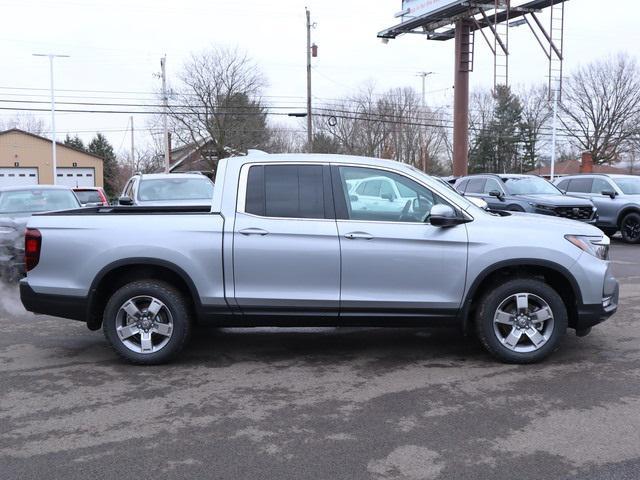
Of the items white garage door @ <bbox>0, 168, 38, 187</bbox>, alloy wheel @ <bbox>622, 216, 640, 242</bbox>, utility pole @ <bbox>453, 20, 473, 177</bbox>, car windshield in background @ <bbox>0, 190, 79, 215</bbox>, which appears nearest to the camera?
car windshield in background @ <bbox>0, 190, 79, 215</bbox>

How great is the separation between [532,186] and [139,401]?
42.5ft

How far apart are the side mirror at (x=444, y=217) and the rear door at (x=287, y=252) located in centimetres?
85

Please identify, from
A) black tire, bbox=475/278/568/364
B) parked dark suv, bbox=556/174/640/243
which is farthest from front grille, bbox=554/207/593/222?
black tire, bbox=475/278/568/364

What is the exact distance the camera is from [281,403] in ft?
15.0

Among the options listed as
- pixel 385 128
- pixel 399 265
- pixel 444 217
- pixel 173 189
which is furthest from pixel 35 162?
pixel 444 217

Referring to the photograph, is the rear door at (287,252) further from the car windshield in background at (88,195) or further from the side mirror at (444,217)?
the car windshield in background at (88,195)

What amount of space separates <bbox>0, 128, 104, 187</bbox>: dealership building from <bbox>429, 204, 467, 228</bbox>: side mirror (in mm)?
49988

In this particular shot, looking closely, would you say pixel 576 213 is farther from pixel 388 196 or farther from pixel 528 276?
pixel 388 196

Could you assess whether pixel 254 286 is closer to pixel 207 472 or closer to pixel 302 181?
pixel 302 181

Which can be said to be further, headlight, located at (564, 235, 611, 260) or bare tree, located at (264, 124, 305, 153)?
bare tree, located at (264, 124, 305, 153)

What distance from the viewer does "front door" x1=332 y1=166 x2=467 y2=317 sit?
5223 millimetres

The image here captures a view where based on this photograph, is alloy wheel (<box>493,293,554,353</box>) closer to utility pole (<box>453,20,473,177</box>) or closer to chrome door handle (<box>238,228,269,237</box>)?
chrome door handle (<box>238,228,269,237</box>)

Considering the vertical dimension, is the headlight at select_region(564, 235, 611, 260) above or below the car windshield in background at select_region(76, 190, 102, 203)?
below

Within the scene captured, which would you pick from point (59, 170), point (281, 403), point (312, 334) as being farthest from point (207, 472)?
point (59, 170)
